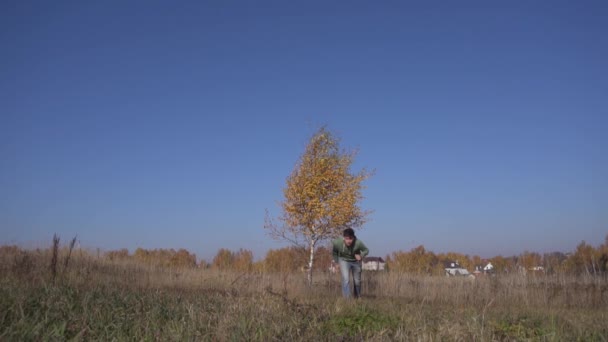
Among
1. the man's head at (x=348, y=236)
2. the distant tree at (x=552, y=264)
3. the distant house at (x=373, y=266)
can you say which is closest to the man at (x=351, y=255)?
the man's head at (x=348, y=236)

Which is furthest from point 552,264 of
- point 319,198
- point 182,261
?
point 182,261

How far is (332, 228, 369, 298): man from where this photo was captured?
11906 millimetres

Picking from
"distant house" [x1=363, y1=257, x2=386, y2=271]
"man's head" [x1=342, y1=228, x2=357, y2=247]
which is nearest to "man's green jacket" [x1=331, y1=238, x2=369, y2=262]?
"man's head" [x1=342, y1=228, x2=357, y2=247]

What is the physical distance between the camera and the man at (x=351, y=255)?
469 inches

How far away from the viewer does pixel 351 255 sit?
1205 centimetres

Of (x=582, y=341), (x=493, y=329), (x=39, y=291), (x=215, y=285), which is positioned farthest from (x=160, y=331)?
(x=215, y=285)

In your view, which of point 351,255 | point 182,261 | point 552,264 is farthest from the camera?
point 182,261

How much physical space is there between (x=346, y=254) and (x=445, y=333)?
22.3 ft

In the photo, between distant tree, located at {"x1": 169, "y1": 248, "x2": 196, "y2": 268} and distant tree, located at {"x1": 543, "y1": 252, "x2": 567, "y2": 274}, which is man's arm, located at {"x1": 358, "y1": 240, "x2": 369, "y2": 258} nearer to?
distant tree, located at {"x1": 543, "y1": 252, "x2": 567, "y2": 274}

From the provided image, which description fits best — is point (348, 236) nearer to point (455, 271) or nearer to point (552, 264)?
point (552, 264)

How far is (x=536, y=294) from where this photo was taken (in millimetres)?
14312

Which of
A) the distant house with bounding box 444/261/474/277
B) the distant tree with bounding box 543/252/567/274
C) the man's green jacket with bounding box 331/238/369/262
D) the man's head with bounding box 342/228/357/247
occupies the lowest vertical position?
the distant house with bounding box 444/261/474/277

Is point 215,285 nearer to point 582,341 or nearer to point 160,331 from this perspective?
point 160,331

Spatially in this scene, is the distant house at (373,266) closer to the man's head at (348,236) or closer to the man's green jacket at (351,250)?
the man's green jacket at (351,250)
